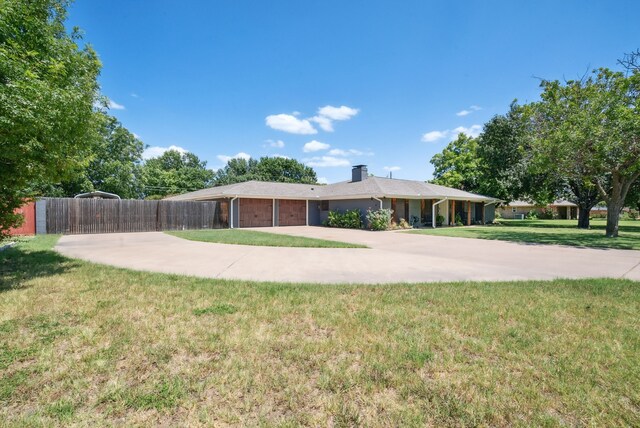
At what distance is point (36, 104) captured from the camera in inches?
196

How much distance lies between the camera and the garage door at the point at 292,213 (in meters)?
24.0

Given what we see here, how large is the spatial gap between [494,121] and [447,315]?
30771mm

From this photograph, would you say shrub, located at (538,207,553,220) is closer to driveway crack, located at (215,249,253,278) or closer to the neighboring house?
the neighboring house

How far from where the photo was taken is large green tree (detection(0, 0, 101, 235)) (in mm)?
4953

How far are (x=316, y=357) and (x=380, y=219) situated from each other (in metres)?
17.0

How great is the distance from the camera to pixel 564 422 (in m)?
2.08

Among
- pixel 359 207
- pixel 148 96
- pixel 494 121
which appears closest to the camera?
pixel 148 96

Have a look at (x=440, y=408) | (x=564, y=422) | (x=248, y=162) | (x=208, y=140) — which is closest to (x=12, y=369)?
(x=440, y=408)

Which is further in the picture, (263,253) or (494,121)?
(494,121)

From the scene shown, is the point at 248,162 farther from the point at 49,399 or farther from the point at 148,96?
the point at 49,399

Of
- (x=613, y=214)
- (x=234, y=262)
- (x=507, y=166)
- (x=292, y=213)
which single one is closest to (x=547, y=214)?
(x=507, y=166)

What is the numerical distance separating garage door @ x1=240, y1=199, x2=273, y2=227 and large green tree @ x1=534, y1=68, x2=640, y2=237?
57.0 feet

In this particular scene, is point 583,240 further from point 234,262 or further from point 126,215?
point 126,215

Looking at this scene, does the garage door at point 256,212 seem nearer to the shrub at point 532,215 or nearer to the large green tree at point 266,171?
the large green tree at point 266,171
